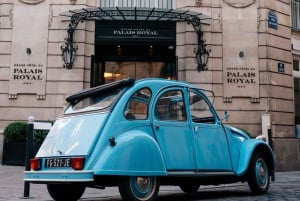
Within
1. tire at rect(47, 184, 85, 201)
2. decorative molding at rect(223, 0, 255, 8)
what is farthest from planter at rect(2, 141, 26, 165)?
decorative molding at rect(223, 0, 255, 8)

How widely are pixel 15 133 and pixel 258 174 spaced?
32.6 ft

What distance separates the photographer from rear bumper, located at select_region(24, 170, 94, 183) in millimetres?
6297

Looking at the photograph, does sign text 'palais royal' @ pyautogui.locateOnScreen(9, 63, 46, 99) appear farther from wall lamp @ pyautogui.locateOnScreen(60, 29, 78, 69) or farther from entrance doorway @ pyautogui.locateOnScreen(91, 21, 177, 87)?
entrance doorway @ pyautogui.locateOnScreen(91, 21, 177, 87)

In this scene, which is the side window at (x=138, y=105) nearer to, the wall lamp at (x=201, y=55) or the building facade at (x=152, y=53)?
the building facade at (x=152, y=53)

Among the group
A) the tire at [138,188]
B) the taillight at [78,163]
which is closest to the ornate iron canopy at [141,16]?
the tire at [138,188]

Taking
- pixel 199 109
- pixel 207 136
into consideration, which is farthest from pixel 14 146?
pixel 207 136

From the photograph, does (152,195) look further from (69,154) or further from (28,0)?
(28,0)

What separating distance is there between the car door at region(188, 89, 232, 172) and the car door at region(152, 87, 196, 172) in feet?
0.59

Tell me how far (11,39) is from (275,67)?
423 inches

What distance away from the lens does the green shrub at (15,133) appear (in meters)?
15.8

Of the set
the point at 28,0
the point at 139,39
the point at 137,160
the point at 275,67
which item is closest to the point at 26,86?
the point at 28,0

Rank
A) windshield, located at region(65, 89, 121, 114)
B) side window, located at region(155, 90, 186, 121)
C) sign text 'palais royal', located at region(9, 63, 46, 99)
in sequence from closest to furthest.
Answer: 1. windshield, located at region(65, 89, 121, 114)
2. side window, located at region(155, 90, 186, 121)
3. sign text 'palais royal', located at region(9, 63, 46, 99)

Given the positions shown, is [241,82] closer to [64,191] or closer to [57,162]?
[64,191]

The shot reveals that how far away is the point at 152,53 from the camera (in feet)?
59.3
